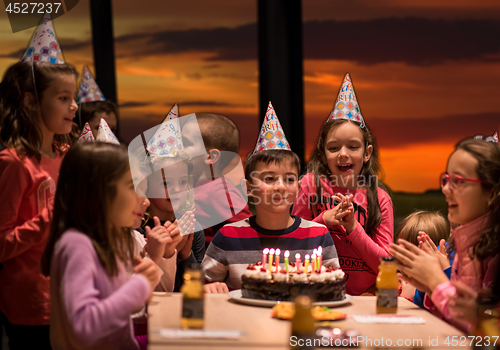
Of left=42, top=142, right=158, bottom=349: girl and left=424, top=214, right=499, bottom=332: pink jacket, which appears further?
left=424, top=214, right=499, bottom=332: pink jacket

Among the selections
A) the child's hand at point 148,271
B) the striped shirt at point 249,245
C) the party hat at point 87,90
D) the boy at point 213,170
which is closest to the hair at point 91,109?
the party hat at point 87,90

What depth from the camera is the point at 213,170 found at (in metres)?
3.36

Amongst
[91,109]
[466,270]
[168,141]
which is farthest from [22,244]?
[91,109]

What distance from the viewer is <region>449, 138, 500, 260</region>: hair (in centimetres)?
186

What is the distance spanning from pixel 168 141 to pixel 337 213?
116cm

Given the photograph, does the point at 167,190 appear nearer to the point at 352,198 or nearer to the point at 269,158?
the point at 269,158

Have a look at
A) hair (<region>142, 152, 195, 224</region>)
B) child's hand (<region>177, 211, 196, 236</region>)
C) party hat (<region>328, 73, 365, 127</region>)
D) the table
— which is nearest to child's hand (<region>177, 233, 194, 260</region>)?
child's hand (<region>177, 211, 196, 236</region>)

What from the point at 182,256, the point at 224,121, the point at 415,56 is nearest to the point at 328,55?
the point at 415,56

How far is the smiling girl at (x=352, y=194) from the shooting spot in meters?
2.79

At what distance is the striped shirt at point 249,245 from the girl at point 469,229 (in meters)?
0.59

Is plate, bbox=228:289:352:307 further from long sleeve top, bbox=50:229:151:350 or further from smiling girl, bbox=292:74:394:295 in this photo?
smiling girl, bbox=292:74:394:295

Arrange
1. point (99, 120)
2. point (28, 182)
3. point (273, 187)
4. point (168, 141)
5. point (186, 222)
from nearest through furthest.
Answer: point (28, 182)
point (186, 222)
point (273, 187)
point (168, 141)
point (99, 120)

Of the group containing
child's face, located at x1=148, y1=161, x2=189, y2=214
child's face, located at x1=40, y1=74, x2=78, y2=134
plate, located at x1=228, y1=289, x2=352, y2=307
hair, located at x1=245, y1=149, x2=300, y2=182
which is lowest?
plate, located at x1=228, y1=289, x2=352, y2=307

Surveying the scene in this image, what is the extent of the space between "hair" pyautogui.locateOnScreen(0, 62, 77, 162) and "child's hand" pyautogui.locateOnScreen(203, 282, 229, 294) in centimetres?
99
